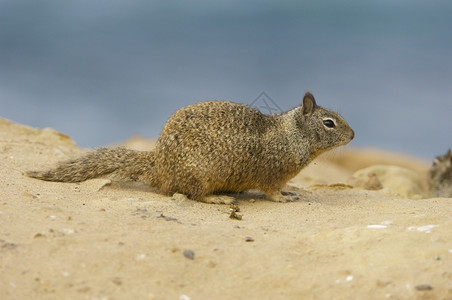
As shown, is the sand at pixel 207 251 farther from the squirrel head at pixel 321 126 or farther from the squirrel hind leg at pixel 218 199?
the squirrel head at pixel 321 126

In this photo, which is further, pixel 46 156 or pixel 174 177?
pixel 46 156

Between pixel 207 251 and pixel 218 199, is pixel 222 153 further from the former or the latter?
pixel 207 251

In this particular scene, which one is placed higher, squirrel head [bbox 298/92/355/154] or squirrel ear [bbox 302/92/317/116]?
squirrel ear [bbox 302/92/317/116]

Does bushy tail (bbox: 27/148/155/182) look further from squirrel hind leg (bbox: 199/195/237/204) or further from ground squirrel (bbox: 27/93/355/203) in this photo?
squirrel hind leg (bbox: 199/195/237/204)

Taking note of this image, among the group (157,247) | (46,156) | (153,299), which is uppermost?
(46,156)

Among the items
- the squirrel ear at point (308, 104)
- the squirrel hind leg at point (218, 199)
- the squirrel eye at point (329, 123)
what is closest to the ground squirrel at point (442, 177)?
the squirrel eye at point (329, 123)

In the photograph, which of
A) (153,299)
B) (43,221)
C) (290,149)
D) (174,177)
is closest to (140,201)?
(174,177)

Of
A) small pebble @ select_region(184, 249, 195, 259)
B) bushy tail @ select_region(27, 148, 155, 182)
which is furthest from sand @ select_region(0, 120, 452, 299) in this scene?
bushy tail @ select_region(27, 148, 155, 182)

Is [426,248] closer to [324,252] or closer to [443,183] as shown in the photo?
[324,252]
